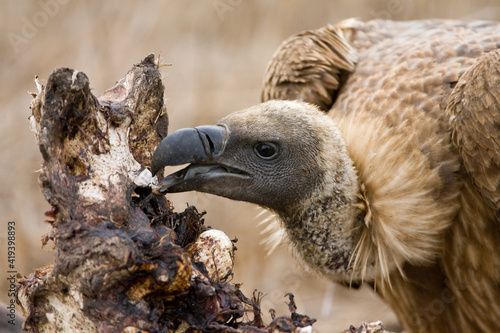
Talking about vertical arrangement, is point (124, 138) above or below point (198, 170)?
above

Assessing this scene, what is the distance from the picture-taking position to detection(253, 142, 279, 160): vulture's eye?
3355mm

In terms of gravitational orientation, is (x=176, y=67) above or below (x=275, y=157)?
below

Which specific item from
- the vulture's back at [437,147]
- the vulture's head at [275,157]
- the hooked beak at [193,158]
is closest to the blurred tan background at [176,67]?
the vulture's back at [437,147]

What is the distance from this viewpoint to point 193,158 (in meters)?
3.02

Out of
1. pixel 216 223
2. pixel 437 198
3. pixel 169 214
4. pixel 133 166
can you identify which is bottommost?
pixel 216 223

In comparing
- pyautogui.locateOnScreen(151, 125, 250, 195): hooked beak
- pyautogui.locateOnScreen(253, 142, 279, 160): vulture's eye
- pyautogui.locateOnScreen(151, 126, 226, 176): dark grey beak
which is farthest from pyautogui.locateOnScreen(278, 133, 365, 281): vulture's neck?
pyautogui.locateOnScreen(151, 126, 226, 176): dark grey beak

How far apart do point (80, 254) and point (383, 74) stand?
286 cm

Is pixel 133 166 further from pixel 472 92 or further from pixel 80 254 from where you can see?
pixel 472 92

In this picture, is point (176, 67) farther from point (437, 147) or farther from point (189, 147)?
point (189, 147)

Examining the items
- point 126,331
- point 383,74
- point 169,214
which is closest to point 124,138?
point 169,214

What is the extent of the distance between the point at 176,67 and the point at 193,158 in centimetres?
544

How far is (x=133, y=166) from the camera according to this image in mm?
2670

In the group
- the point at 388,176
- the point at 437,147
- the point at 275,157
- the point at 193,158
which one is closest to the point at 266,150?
the point at 275,157

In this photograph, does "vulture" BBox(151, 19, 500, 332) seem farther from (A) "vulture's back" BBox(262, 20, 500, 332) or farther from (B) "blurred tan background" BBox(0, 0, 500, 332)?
(B) "blurred tan background" BBox(0, 0, 500, 332)
